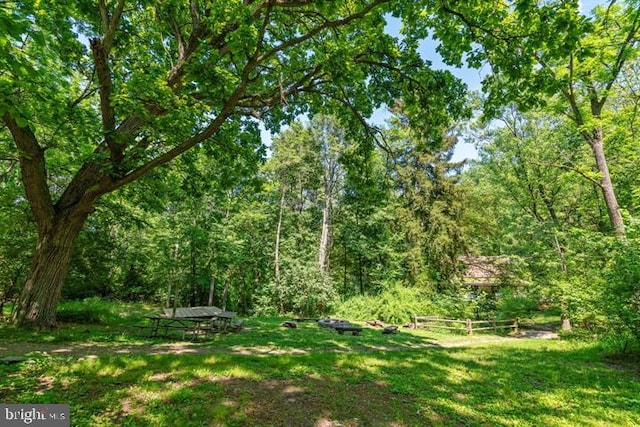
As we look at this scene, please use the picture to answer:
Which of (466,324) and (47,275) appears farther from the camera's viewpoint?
(466,324)

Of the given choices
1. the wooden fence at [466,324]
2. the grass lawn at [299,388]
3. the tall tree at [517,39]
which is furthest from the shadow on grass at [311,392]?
the wooden fence at [466,324]

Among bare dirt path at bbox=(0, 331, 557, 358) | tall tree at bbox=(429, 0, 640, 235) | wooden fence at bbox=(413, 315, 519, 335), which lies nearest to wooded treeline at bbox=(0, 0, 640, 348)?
tall tree at bbox=(429, 0, 640, 235)

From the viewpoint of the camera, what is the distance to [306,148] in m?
26.1

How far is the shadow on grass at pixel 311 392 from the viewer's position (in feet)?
12.9

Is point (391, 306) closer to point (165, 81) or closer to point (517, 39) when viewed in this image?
point (517, 39)

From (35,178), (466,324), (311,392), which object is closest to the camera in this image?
(311,392)

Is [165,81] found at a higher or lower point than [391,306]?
higher

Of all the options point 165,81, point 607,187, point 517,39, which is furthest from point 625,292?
point 165,81

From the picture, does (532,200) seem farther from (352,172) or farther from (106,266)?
(106,266)

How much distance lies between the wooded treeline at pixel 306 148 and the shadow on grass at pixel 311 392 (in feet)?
11.3

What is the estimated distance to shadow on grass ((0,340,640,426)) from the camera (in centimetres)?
393

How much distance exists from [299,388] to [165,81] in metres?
6.80
